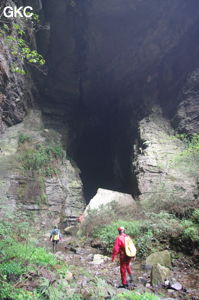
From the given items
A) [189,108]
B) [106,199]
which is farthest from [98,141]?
[106,199]

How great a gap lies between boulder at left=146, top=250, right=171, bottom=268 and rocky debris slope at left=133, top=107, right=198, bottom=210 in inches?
131

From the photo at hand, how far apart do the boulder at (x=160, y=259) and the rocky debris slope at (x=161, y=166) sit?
10.9 feet

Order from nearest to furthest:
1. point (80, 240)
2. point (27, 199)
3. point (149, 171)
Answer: point (80, 240), point (27, 199), point (149, 171)

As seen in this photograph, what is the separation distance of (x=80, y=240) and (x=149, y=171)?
649 cm

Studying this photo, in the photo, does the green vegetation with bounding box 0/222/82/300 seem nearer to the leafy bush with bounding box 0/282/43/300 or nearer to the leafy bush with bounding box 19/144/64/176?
the leafy bush with bounding box 0/282/43/300

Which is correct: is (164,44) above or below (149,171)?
above

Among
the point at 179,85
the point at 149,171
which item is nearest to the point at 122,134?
the point at 179,85

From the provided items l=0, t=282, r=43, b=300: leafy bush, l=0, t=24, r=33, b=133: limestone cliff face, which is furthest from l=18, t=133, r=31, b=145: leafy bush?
l=0, t=282, r=43, b=300: leafy bush

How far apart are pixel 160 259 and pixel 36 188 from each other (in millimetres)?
8964

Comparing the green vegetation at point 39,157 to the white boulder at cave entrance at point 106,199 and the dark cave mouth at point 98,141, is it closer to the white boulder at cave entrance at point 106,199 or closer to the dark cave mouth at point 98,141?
the white boulder at cave entrance at point 106,199

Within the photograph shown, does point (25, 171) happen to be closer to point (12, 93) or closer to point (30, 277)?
point (12, 93)

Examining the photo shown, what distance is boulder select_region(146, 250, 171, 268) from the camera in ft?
17.4

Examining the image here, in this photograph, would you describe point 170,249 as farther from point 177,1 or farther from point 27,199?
point 177,1

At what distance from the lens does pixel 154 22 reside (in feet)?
67.4
